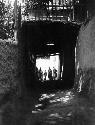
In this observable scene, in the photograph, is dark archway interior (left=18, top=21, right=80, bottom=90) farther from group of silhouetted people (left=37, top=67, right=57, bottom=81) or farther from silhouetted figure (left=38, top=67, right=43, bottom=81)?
silhouetted figure (left=38, top=67, right=43, bottom=81)

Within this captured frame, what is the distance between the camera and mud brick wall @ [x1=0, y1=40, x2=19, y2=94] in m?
11.4

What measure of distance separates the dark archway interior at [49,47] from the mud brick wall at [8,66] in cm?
304

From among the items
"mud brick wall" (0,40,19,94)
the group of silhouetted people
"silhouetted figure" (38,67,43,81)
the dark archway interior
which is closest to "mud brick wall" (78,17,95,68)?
the dark archway interior

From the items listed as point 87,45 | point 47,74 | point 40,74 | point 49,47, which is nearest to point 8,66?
point 87,45

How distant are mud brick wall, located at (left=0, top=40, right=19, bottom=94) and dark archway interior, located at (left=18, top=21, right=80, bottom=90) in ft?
9.96

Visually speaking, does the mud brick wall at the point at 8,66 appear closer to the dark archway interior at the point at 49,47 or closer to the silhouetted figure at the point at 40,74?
the dark archway interior at the point at 49,47

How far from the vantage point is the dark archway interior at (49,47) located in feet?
55.5

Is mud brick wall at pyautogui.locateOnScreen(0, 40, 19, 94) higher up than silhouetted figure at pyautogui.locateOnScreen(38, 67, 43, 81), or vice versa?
mud brick wall at pyautogui.locateOnScreen(0, 40, 19, 94)

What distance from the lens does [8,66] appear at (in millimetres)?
12000

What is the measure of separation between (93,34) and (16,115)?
228 inches

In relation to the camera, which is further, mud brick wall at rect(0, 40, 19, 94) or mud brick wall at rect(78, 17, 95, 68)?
mud brick wall at rect(78, 17, 95, 68)

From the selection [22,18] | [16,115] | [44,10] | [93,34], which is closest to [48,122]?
[16,115]

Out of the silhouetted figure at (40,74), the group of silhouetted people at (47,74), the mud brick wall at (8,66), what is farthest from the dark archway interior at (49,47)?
the mud brick wall at (8,66)

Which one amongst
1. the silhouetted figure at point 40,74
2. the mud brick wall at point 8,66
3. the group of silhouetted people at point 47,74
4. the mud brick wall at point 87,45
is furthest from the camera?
the group of silhouetted people at point 47,74
